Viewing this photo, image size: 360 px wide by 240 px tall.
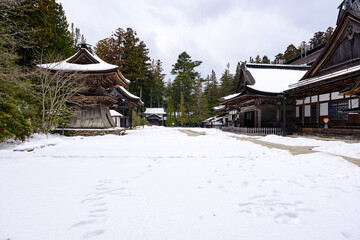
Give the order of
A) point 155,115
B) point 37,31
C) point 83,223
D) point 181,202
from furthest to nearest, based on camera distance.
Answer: point 155,115
point 37,31
point 181,202
point 83,223

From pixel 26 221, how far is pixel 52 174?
198 cm

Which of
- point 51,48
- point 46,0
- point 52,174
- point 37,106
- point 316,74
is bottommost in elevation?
point 52,174

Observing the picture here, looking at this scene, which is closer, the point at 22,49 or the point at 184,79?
the point at 22,49

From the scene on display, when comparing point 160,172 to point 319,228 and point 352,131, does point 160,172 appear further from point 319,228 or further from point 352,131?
point 352,131

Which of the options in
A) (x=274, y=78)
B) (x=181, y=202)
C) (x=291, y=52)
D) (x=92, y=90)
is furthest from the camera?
(x=291, y=52)

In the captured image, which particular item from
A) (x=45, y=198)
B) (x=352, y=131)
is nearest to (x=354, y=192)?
(x=45, y=198)

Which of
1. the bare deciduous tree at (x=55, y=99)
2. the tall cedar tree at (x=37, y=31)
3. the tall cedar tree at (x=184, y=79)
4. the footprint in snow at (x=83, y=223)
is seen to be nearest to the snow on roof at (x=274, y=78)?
the bare deciduous tree at (x=55, y=99)

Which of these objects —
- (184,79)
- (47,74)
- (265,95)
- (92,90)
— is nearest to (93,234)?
(47,74)

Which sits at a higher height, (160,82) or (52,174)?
(160,82)

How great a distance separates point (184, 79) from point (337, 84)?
34208 mm

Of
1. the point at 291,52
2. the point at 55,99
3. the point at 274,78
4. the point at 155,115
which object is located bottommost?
the point at 55,99

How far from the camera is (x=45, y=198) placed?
235cm

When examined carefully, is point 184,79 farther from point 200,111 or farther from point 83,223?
point 83,223

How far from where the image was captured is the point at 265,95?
13.2m
